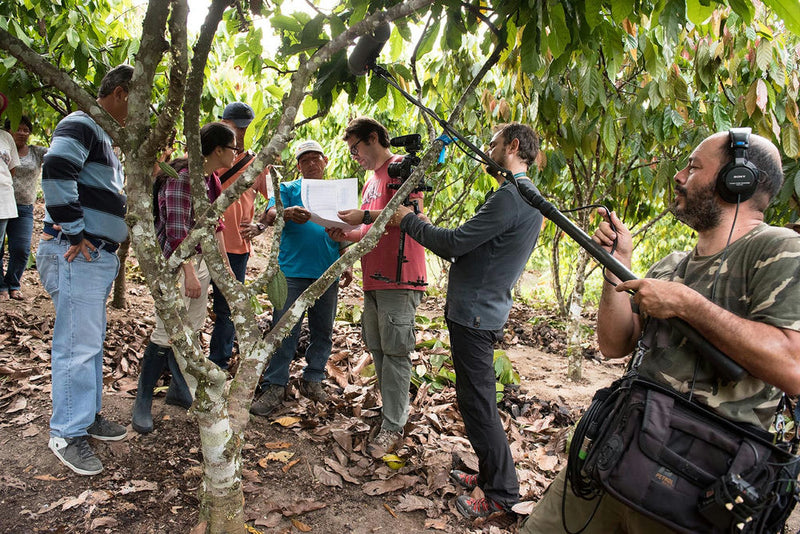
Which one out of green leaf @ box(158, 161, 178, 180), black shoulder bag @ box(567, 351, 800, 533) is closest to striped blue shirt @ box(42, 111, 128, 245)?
green leaf @ box(158, 161, 178, 180)

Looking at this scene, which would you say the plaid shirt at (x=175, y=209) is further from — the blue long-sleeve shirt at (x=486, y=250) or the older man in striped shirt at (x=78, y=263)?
the blue long-sleeve shirt at (x=486, y=250)

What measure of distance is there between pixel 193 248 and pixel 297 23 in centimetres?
101

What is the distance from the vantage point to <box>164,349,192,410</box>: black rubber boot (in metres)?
3.02

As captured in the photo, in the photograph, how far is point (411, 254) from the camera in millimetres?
2963

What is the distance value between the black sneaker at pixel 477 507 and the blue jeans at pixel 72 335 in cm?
187

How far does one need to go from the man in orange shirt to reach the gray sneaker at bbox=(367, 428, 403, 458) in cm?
117

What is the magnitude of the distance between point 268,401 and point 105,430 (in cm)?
93

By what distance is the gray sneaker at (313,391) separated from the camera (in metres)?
3.52

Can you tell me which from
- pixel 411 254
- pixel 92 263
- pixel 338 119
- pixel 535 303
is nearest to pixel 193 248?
pixel 92 263

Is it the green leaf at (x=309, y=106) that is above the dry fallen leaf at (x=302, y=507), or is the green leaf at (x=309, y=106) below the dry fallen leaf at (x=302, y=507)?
above

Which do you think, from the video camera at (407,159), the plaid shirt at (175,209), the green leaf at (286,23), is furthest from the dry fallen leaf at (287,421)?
the green leaf at (286,23)

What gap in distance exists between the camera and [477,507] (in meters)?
2.50

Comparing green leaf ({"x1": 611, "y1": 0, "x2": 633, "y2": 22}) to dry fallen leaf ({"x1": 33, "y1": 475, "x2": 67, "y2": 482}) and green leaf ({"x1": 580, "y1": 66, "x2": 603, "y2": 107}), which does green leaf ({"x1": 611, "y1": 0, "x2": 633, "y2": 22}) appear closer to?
green leaf ({"x1": 580, "y1": 66, "x2": 603, "y2": 107})

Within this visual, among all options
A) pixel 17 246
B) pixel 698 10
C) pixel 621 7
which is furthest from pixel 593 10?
pixel 17 246
